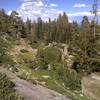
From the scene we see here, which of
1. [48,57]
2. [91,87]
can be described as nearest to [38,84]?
[91,87]

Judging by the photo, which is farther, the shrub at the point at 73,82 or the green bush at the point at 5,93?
the shrub at the point at 73,82

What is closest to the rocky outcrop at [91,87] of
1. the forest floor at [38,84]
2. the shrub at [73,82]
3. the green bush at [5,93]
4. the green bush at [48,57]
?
the forest floor at [38,84]

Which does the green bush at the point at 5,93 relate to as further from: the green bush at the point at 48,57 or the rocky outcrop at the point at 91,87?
the green bush at the point at 48,57

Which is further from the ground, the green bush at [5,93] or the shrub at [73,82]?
the green bush at [5,93]

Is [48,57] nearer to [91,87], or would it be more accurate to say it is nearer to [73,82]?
[73,82]

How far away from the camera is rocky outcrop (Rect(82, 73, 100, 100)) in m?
33.7

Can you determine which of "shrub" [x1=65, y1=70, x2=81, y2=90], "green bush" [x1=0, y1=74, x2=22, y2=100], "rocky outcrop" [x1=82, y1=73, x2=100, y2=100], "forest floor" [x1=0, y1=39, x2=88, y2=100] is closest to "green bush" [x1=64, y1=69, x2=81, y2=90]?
"shrub" [x1=65, y1=70, x2=81, y2=90]

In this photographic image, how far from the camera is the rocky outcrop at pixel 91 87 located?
1326 inches

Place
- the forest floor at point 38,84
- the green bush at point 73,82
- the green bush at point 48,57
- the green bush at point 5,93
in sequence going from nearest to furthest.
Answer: the green bush at point 5,93 < the forest floor at point 38,84 < the green bush at point 73,82 < the green bush at point 48,57

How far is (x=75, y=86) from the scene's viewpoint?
127 ft

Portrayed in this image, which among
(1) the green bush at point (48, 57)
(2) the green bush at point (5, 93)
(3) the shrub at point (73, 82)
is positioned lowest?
(3) the shrub at point (73, 82)

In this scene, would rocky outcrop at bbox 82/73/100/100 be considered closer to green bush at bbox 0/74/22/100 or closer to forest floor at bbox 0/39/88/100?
forest floor at bbox 0/39/88/100

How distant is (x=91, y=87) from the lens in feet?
115

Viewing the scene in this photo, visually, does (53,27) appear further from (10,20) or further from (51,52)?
(51,52)
